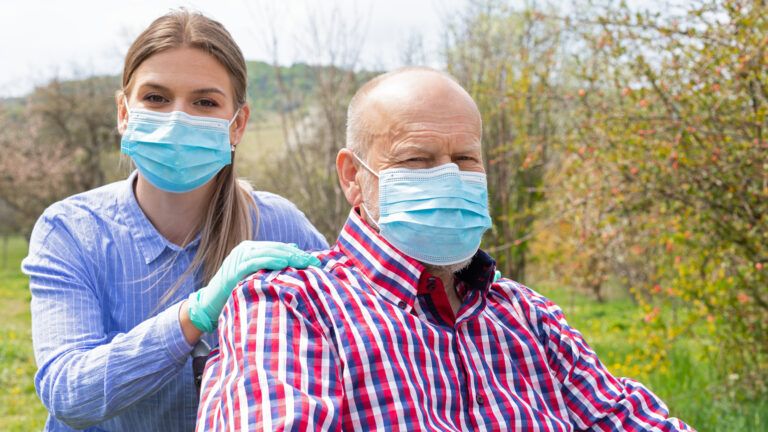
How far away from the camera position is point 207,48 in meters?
2.69

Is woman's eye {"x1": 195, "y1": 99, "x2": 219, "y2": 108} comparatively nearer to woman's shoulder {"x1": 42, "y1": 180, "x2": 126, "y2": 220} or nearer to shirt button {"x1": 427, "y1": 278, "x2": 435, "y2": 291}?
woman's shoulder {"x1": 42, "y1": 180, "x2": 126, "y2": 220}

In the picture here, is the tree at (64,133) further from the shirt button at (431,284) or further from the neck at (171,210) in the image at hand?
the shirt button at (431,284)

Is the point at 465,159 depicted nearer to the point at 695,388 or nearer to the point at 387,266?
the point at 387,266

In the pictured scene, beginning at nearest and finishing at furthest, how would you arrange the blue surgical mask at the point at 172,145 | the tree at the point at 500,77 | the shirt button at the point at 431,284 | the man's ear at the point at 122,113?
the shirt button at the point at 431,284, the blue surgical mask at the point at 172,145, the man's ear at the point at 122,113, the tree at the point at 500,77

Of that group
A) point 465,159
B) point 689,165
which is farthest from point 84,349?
point 689,165

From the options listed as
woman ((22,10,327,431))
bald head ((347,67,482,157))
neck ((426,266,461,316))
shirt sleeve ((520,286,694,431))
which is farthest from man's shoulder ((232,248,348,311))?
shirt sleeve ((520,286,694,431))

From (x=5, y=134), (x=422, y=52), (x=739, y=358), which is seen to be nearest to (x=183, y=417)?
(x=739, y=358)

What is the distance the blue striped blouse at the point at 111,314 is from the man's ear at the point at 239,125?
279 millimetres

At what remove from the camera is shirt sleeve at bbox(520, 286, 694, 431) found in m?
2.33

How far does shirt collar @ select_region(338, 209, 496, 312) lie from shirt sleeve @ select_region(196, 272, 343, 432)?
0.25m

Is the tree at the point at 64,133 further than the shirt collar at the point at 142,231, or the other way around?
the tree at the point at 64,133

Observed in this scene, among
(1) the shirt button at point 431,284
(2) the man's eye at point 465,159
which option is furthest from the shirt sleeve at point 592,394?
(2) the man's eye at point 465,159

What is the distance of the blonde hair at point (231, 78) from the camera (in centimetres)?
267

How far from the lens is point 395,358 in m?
1.99
